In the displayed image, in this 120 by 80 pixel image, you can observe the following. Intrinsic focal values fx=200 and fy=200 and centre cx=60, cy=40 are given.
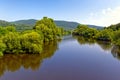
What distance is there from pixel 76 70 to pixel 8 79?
29.7ft

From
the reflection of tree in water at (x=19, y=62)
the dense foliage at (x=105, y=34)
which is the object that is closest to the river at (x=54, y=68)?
the reflection of tree in water at (x=19, y=62)

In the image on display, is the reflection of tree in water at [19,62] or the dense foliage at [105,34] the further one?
the dense foliage at [105,34]

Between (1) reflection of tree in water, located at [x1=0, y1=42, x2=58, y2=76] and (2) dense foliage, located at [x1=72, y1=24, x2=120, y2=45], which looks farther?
(2) dense foliage, located at [x1=72, y1=24, x2=120, y2=45]

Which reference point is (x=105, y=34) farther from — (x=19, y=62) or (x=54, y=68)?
(x=54, y=68)

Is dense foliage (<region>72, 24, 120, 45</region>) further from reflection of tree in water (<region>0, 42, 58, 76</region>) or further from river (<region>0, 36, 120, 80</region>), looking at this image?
reflection of tree in water (<region>0, 42, 58, 76</region>)

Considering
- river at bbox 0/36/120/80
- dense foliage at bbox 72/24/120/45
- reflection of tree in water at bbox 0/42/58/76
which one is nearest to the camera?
river at bbox 0/36/120/80

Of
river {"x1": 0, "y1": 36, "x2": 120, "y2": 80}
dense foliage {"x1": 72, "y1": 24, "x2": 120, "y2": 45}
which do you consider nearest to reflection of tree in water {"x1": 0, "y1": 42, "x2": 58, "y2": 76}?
river {"x1": 0, "y1": 36, "x2": 120, "y2": 80}

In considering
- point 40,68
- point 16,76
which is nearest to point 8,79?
point 16,76

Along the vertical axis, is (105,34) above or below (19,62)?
above

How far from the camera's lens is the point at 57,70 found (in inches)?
1063

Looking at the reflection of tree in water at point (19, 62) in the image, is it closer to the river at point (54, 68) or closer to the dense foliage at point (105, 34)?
the river at point (54, 68)

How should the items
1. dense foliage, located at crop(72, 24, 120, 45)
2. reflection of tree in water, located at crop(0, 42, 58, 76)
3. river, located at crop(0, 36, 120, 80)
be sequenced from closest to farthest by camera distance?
river, located at crop(0, 36, 120, 80)
reflection of tree in water, located at crop(0, 42, 58, 76)
dense foliage, located at crop(72, 24, 120, 45)

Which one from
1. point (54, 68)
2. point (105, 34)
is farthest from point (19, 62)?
point (105, 34)

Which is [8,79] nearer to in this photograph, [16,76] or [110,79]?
[16,76]
